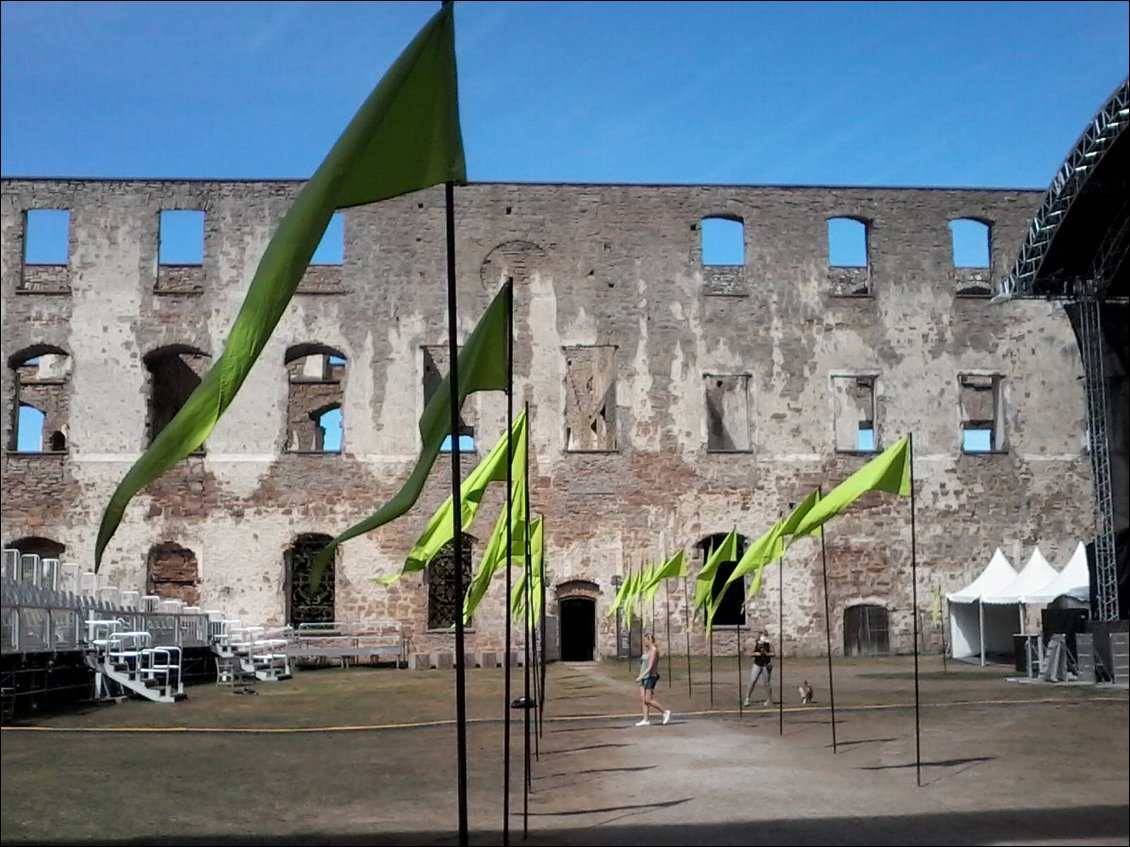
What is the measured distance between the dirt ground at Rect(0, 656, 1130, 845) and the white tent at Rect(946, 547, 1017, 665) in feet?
23.4

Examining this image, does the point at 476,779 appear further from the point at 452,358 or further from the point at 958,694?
the point at 958,694

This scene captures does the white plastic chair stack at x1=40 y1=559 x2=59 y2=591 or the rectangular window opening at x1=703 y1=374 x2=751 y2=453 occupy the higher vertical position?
the rectangular window opening at x1=703 y1=374 x2=751 y2=453

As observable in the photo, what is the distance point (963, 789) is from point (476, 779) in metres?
3.81

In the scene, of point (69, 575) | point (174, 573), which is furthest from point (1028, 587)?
point (174, 573)

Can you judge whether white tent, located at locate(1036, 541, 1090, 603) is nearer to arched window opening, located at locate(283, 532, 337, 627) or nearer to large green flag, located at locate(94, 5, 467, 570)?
arched window opening, located at locate(283, 532, 337, 627)

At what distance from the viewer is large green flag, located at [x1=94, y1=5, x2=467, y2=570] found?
3.33 metres

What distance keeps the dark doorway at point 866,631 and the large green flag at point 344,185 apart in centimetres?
2587

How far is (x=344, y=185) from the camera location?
3.74 m

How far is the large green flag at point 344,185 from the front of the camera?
10.9ft

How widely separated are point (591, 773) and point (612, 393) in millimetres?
19531

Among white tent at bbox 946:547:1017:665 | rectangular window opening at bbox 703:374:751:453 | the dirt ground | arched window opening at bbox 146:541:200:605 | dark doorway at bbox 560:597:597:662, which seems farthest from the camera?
rectangular window opening at bbox 703:374:751:453

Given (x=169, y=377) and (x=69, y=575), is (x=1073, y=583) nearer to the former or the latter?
(x=69, y=575)

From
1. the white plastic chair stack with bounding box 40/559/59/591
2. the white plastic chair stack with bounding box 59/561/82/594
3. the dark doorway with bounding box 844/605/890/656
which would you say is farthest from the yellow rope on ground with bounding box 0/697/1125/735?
the dark doorway with bounding box 844/605/890/656

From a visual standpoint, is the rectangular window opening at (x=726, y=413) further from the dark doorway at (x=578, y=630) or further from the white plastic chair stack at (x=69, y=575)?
the white plastic chair stack at (x=69, y=575)
